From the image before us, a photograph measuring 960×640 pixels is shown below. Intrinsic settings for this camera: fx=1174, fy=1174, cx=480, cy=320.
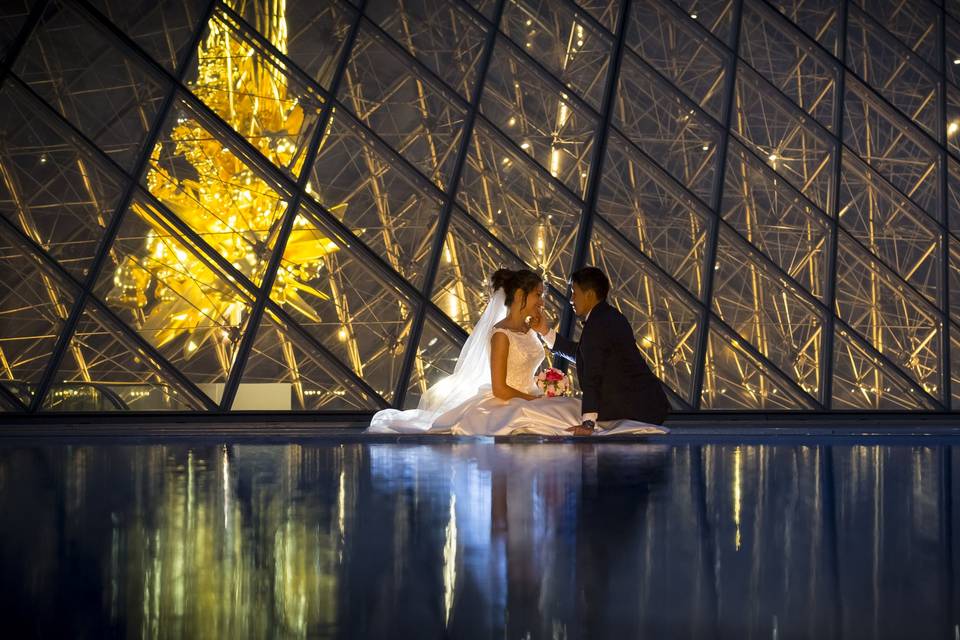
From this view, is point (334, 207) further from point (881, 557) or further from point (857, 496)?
point (881, 557)

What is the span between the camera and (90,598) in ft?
7.18

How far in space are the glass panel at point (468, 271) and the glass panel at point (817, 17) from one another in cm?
502

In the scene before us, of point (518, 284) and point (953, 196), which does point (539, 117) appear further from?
point (953, 196)

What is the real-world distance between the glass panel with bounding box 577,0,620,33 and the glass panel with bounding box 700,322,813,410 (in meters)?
4.06

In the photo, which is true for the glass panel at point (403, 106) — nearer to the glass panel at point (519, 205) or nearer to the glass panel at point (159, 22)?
the glass panel at point (519, 205)

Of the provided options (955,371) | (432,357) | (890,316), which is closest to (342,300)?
(432,357)

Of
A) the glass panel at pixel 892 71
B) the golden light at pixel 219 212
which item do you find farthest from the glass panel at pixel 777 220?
the golden light at pixel 219 212

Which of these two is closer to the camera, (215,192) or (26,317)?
(26,317)

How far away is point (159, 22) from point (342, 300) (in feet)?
12.6

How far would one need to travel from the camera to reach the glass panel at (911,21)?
537 inches

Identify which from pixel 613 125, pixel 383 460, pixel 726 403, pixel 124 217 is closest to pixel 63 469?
pixel 383 460

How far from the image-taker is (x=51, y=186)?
1116cm

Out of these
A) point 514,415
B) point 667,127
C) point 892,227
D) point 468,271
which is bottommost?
point 514,415

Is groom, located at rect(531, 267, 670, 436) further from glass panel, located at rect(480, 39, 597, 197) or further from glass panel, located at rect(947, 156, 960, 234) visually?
glass panel, located at rect(947, 156, 960, 234)
